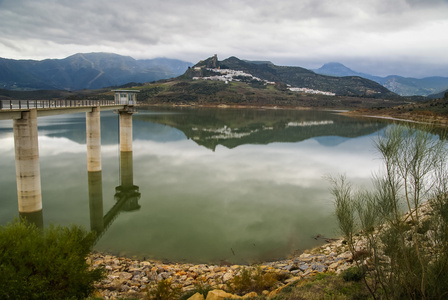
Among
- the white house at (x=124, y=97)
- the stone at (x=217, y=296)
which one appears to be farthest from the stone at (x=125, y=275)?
the white house at (x=124, y=97)

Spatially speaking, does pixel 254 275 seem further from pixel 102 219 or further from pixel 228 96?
pixel 228 96

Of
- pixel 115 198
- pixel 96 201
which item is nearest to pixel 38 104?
pixel 96 201

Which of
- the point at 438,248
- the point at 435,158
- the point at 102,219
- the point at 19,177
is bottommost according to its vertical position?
the point at 102,219

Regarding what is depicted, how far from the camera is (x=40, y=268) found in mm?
7762

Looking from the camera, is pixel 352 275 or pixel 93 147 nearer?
pixel 352 275

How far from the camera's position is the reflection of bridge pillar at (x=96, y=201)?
57.5 ft

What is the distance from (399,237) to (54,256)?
28.7 ft

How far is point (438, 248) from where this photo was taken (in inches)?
278

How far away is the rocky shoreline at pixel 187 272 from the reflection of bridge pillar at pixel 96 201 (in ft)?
15.7

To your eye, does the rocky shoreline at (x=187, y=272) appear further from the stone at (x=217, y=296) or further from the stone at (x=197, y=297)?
the stone at (x=197, y=297)

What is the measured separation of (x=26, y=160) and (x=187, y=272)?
12.4m

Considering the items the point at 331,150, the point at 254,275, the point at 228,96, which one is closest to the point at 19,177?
the point at 254,275

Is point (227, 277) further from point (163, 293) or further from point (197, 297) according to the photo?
point (163, 293)

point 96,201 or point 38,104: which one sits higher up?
point 38,104
